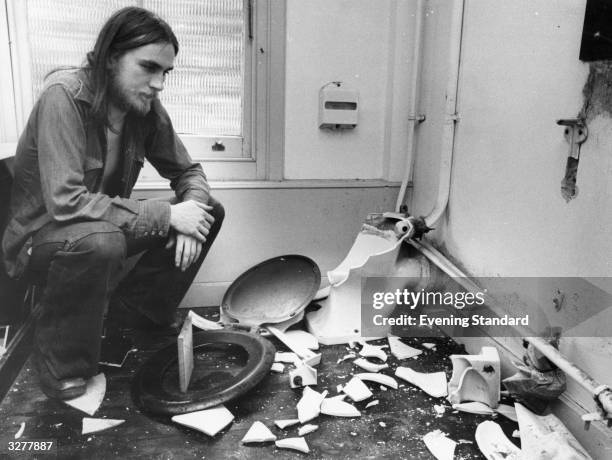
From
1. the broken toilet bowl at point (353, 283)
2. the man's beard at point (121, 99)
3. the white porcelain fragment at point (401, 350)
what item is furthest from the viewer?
the broken toilet bowl at point (353, 283)

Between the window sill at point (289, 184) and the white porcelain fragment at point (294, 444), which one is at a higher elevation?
the window sill at point (289, 184)

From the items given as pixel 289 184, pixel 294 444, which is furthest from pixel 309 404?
pixel 289 184

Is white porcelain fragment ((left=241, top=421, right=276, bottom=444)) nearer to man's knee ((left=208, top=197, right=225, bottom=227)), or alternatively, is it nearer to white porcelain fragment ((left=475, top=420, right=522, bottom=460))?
white porcelain fragment ((left=475, top=420, right=522, bottom=460))

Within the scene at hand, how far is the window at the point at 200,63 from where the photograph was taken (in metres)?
2.05

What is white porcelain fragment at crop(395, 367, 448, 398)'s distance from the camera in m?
1.62

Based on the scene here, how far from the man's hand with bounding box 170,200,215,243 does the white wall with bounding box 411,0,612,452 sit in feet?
3.26

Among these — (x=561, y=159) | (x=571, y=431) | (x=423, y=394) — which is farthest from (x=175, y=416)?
(x=561, y=159)

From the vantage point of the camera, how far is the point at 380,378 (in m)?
1.69

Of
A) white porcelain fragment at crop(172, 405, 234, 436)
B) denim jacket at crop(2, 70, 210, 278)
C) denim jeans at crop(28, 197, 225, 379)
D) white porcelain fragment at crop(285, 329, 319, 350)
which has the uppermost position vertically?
denim jacket at crop(2, 70, 210, 278)

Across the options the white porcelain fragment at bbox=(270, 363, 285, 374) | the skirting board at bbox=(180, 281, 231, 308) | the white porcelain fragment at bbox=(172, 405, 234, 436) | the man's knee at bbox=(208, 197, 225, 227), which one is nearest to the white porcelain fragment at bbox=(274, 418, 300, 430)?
the white porcelain fragment at bbox=(172, 405, 234, 436)

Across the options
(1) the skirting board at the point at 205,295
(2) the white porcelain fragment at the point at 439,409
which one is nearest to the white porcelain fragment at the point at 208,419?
(2) the white porcelain fragment at the point at 439,409

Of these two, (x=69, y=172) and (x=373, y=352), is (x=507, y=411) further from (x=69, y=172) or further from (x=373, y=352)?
(x=69, y=172)

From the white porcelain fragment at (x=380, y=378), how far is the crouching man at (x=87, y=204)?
69 cm

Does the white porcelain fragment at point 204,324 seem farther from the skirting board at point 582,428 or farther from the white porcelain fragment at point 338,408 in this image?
the skirting board at point 582,428
